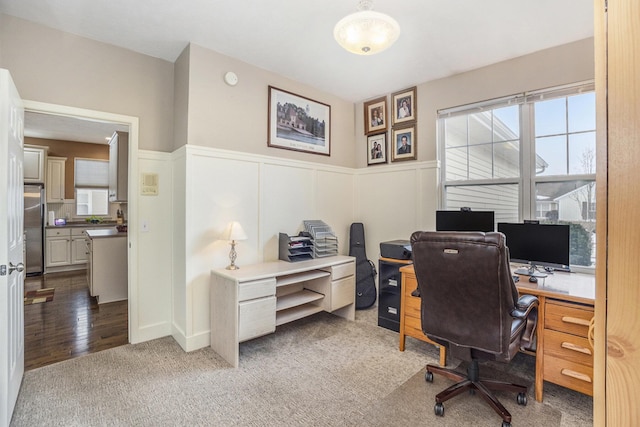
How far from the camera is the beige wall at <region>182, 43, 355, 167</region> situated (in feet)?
9.32

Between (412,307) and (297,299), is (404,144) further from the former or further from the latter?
(297,299)

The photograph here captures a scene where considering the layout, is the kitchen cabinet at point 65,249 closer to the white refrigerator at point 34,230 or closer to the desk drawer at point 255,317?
the white refrigerator at point 34,230

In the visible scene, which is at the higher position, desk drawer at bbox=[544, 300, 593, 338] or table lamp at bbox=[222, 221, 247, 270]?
table lamp at bbox=[222, 221, 247, 270]

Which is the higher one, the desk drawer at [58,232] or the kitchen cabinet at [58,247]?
the desk drawer at [58,232]

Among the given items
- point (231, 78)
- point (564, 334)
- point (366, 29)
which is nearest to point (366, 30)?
point (366, 29)

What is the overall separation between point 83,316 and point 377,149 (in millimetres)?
4075

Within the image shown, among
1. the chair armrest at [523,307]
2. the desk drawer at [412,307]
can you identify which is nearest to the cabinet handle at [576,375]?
the chair armrest at [523,307]

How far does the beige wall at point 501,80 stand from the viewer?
2.66m

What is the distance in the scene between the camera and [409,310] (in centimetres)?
278

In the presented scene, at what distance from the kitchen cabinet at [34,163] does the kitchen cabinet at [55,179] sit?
23 cm

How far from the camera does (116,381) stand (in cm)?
227

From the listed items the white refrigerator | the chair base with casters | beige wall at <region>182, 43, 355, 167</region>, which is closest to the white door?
beige wall at <region>182, 43, 355, 167</region>

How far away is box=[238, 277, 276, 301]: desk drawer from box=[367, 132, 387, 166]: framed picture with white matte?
2.20 metres

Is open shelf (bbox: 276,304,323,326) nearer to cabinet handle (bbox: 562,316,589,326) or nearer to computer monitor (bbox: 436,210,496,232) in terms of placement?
computer monitor (bbox: 436,210,496,232)
